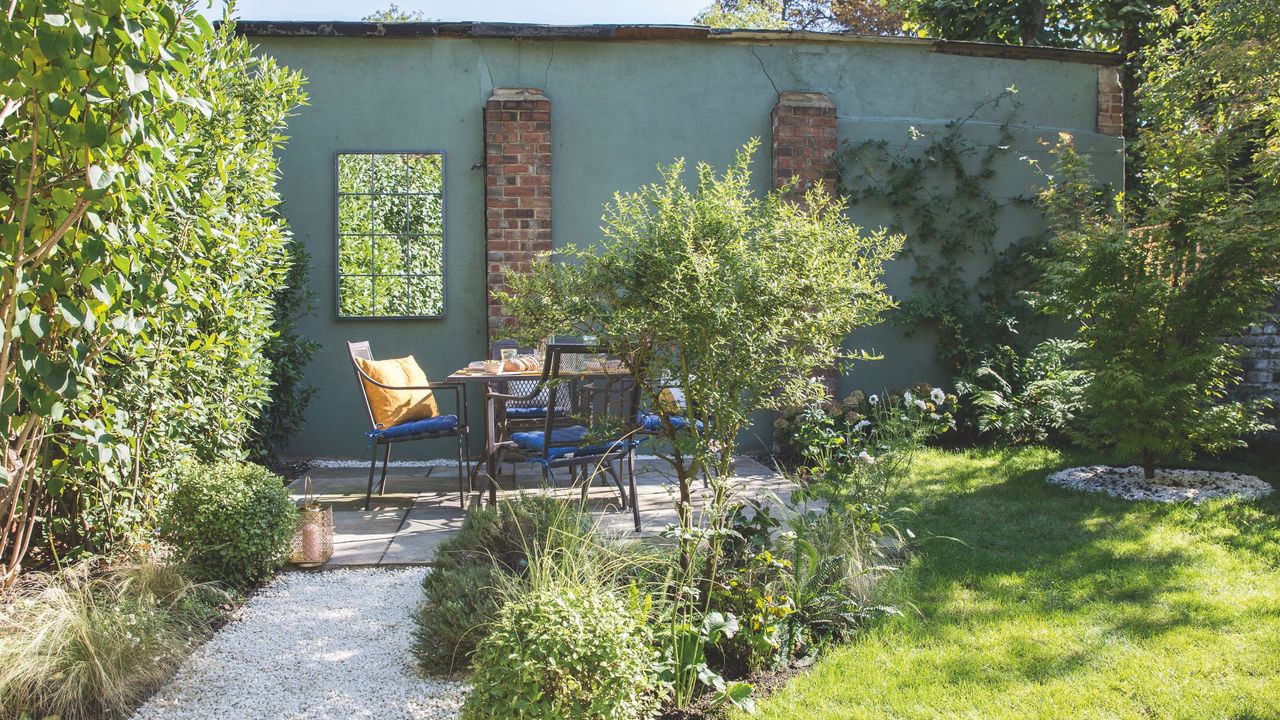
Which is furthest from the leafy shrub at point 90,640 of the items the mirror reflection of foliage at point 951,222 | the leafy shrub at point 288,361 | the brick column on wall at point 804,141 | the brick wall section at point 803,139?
the mirror reflection of foliage at point 951,222

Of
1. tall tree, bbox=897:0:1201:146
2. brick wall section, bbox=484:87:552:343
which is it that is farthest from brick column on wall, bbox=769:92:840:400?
tall tree, bbox=897:0:1201:146

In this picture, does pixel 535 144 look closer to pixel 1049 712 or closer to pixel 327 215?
pixel 327 215

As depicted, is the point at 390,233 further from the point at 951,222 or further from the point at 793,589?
the point at 793,589

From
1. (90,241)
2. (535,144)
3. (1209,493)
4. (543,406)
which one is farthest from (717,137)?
(90,241)

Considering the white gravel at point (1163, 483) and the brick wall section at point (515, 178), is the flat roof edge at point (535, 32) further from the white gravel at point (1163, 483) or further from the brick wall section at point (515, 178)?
the white gravel at point (1163, 483)

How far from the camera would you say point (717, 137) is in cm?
695

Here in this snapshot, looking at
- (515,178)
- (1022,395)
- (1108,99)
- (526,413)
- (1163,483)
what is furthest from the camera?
(1108,99)

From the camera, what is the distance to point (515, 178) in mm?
6578

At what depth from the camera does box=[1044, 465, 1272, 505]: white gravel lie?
15.8 feet

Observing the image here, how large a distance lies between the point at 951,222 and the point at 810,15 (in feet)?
44.3

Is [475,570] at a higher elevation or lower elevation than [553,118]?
lower

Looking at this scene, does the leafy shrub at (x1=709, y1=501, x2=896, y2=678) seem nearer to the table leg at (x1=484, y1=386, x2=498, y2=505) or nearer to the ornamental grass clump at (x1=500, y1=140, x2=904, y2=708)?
the ornamental grass clump at (x1=500, y1=140, x2=904, y2=708)

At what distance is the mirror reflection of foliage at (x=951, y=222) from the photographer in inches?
277

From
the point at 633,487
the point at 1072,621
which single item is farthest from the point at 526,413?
the point at 1072,621
